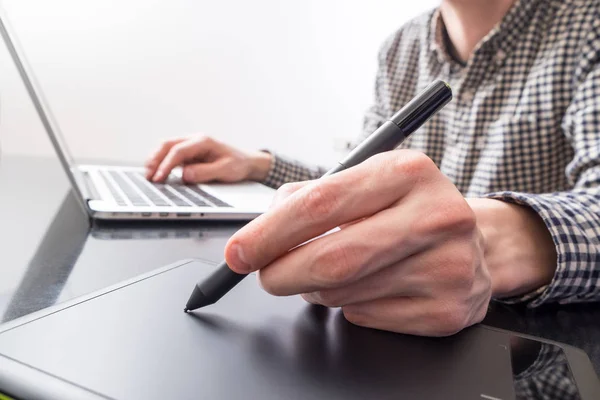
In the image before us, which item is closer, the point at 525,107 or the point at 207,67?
the point at 525,107

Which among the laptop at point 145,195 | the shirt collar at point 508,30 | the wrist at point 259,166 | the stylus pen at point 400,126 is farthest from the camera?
the wrist at point 259,166

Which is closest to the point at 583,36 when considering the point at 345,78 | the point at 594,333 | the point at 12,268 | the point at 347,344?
the point at 594,333

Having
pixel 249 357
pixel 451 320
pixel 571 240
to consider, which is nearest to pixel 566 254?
pixel 571 240

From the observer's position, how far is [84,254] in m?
0.32

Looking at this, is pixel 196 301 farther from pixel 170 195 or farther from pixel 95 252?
pixel 170 195

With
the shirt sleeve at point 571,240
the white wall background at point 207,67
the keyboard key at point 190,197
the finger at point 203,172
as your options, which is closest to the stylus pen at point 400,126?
the shirt sleeve at point 571,240

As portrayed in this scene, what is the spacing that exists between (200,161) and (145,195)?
19cm

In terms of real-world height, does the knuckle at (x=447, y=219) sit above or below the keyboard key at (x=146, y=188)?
above

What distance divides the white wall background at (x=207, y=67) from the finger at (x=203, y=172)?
869 millimetres

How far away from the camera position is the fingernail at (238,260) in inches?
8.4

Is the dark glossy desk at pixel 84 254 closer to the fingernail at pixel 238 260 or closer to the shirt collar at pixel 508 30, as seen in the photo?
the fingernail at pixel 238 260

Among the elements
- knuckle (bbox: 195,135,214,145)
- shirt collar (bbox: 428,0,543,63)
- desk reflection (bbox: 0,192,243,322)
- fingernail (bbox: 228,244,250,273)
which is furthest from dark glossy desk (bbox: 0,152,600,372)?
shirt collar (bbox: 428,0,543,63)

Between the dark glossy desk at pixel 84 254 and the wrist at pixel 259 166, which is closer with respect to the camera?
the dark glossy desk at pixel 84 254

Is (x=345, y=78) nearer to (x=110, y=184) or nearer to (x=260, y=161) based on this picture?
(x=260, y=161)
